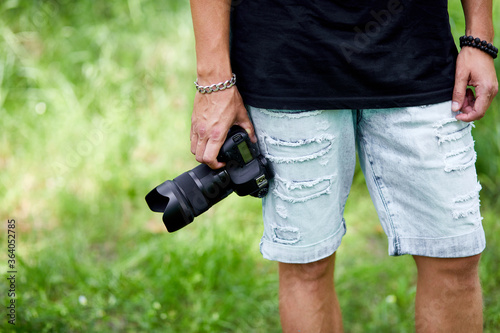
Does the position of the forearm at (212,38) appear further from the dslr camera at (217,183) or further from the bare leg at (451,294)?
the bare leg at (451,294)

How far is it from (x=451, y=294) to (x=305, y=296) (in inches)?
15.3

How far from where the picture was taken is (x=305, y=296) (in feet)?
4.70

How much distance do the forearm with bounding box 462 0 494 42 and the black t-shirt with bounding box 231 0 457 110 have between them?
92 mm

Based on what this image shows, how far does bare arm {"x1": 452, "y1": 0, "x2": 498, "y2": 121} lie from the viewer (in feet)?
4.08

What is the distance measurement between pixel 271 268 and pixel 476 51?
141 centimetres

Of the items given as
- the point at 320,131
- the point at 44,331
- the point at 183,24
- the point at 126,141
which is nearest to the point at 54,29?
the point at 183,24

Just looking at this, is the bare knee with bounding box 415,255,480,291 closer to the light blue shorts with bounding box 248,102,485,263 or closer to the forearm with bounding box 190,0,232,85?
the light blue shorts with bounding box 248,102,485,263

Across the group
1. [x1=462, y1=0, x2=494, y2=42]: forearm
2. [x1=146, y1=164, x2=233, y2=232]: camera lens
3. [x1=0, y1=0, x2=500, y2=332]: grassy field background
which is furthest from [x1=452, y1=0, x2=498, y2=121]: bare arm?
[x1=0, y1=0, x2=500, y2=332]: grassy field background

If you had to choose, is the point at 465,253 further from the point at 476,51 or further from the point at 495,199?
the point at 495,199

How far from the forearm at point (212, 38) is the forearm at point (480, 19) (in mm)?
631

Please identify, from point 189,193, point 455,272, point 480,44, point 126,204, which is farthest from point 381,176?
point 126,204

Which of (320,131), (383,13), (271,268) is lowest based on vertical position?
(271,268)

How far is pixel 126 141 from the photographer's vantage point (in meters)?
3.00

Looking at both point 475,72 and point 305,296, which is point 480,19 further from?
point 305,296
